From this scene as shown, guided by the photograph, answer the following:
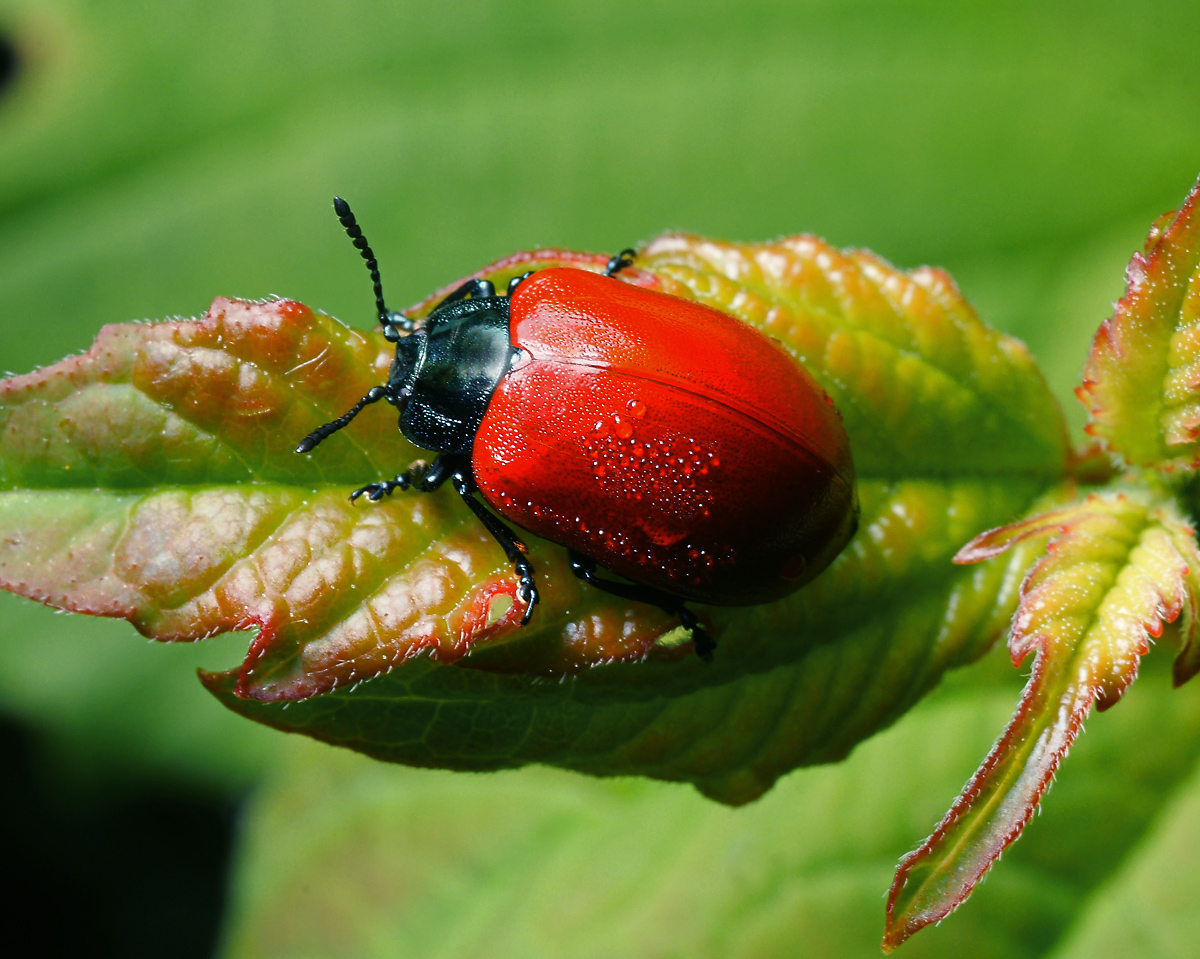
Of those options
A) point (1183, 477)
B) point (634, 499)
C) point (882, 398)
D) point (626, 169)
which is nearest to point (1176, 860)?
point (1183, 477)

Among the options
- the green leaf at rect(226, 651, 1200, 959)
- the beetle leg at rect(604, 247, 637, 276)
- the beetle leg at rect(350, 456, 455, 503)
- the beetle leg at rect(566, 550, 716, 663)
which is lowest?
the green leaf at rect(226, 651, 1200, 959)

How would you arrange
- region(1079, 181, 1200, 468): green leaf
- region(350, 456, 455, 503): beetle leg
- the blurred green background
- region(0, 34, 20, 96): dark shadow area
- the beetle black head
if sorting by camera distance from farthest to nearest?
region(0, 34, 20, 96): dark shadow area → the blurred green background → the beetle black head → region(350, 456, 455, 503): beetle leg → region(1079, 181, 1200, 468): green leaf

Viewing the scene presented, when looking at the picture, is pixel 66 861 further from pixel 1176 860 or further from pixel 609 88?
pixel 1176 860

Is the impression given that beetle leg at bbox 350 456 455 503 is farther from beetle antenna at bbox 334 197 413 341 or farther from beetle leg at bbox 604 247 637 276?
beetle leg at bbox 604 247 637 276

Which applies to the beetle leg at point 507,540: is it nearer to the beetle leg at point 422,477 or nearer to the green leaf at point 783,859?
Answer: the beetle leg at point 422,477

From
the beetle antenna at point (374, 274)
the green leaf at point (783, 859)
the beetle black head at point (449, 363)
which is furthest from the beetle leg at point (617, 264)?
the green leaf at point (783, 859)

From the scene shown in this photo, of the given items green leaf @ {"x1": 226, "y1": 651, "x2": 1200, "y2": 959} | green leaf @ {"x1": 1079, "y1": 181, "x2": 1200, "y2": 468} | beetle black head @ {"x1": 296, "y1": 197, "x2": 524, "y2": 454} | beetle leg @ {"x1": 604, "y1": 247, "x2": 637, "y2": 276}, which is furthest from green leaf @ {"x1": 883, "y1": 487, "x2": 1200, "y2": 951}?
beetle black head @ {"x1": 296, "y1": 197, "x2": 524, "y2": 454}

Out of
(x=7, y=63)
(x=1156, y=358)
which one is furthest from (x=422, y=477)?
(x=7, y=63)
